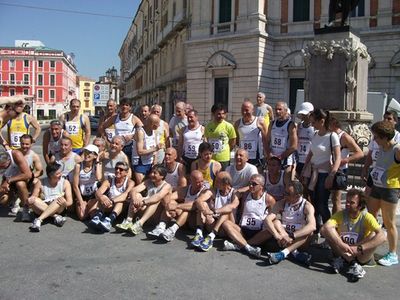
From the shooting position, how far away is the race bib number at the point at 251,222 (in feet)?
20.0

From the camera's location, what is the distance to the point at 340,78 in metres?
11.2

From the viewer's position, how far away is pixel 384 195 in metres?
5.54

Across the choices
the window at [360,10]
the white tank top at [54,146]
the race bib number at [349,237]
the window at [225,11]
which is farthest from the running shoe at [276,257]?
the window at [225,11]

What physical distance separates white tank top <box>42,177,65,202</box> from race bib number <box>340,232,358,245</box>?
174 inches

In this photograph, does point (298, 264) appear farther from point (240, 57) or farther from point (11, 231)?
point (240, 57)

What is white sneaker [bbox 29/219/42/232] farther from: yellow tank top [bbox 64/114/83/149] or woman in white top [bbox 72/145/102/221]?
yellow tank top [bbox 64/114/83/149]

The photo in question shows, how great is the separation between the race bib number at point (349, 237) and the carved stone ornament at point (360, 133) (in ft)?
19.2

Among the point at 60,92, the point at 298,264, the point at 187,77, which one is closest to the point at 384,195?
the point at 298,264

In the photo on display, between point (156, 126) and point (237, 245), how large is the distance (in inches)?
119

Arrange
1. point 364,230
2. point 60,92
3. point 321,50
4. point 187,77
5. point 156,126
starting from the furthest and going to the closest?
point 60,92 < point 187,77 < point 321,50 < point 156,126 < point 364,230

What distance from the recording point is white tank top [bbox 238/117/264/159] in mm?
7500

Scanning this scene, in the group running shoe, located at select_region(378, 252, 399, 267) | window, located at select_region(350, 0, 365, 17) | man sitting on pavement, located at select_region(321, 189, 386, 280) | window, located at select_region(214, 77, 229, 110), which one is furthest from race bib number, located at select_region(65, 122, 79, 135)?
window, located at select_region(350, 0, 365, 17)

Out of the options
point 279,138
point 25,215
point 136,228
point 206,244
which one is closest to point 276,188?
point 279,138

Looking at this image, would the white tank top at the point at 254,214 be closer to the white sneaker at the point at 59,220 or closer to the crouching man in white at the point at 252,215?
the crouching man in white at the point at 252,215
